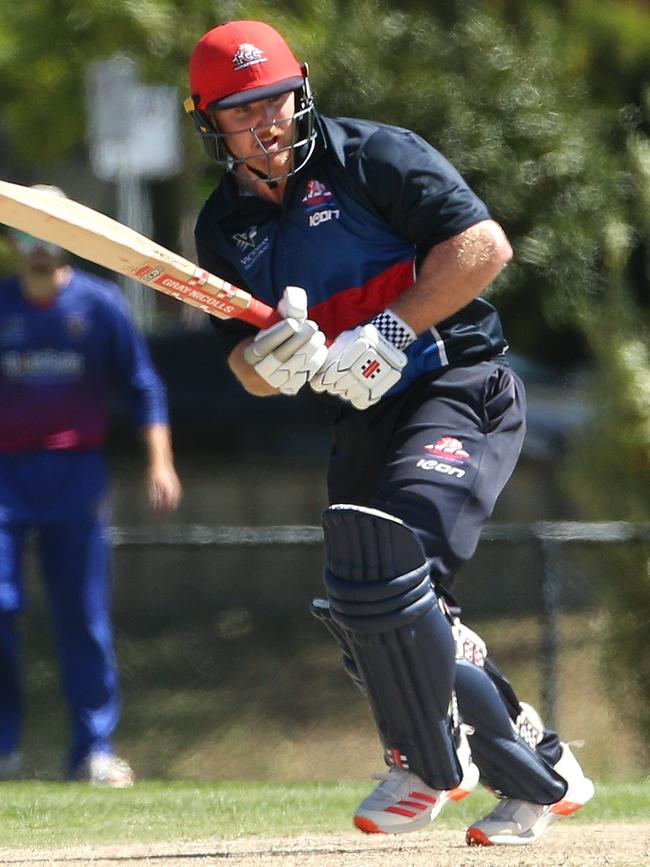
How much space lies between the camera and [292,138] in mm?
4547

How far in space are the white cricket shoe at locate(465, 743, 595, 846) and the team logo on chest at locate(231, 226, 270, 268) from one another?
5.34 feet

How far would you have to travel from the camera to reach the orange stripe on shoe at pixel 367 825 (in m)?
4.48

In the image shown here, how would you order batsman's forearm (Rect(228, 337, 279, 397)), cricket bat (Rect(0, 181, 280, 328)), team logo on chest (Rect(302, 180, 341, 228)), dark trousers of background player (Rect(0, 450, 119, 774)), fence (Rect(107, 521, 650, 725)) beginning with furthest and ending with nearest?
fence (Rect(107, 521, 650, 725)) → dark trousers of background player (Rect(0, 450, 119, 774)) → batsman's forearm (Rect(228, 337, 279, 397)) → team logo on chest (Rect(302, 180, 341, 228)) → cricket bat (Rect(0, 181, 280, 328))

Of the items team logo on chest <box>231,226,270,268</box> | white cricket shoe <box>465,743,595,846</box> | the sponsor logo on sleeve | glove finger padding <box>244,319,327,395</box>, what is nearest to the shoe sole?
white cricket shoe <box>465,743,595,846</box>

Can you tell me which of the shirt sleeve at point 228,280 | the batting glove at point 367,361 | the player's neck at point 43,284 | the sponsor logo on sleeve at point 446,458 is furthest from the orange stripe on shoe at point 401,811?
the player's neck at point 43,284

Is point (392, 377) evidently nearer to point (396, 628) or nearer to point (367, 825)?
point (396, 628)

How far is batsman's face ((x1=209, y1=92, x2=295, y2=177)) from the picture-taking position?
4512 millimetres

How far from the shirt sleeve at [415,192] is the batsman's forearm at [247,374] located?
552 millimetres

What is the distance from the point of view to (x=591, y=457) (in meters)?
8.20

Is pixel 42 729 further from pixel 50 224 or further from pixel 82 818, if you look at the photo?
pixel 50 224

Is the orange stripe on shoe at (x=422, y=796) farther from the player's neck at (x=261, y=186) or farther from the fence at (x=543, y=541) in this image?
the fence at (x=543, y=541)

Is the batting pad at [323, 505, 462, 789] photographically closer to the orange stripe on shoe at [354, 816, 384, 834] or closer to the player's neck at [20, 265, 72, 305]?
the orange stripe on shoe at [354, 816, 384, 834]

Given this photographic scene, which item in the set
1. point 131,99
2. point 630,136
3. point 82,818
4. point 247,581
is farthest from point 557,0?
point 82,818

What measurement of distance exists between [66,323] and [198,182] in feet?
13.2
